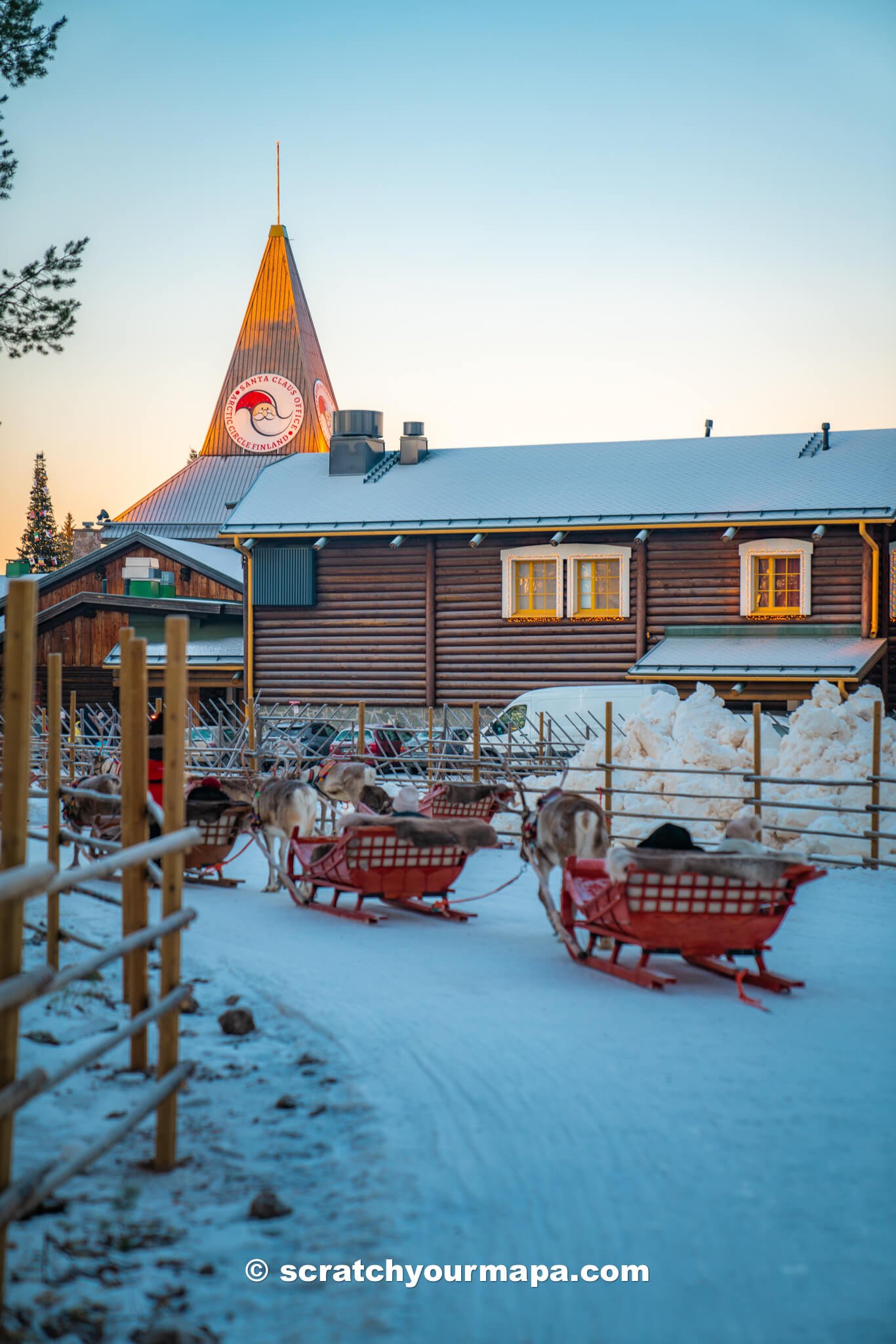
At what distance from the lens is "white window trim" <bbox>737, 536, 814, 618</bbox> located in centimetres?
2447

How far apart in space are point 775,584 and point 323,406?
3065 centimetres

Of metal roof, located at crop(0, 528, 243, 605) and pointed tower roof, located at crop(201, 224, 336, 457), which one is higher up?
pointed tower roof, located at crop(201, 224, 336, 457)

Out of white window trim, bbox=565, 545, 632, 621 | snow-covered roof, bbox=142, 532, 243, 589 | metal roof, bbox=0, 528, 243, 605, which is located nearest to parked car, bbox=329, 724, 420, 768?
white window trim, bbox=565, 545, 632, 621

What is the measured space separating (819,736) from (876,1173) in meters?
11.0

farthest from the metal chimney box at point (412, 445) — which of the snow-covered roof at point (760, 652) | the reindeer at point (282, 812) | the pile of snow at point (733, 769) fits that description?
the reindeer at point (282, 812)

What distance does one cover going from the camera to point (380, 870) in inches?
382

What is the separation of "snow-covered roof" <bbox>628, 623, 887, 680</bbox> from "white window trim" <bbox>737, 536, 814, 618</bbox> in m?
0.42

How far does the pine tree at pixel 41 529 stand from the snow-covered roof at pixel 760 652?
7332 cm

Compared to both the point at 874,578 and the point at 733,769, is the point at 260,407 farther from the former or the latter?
the point at 733,769

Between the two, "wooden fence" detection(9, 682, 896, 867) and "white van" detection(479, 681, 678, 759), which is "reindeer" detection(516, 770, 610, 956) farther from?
"white van" detection(479, 681, 678, 759)

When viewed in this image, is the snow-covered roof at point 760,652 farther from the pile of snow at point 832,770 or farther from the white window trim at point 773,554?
the pile of snow at point 832,770

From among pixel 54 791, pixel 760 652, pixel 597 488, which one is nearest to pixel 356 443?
pixel 597 488

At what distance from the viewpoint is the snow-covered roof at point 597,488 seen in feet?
81.0

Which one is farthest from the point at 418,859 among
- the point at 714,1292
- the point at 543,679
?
the point at 543,679
